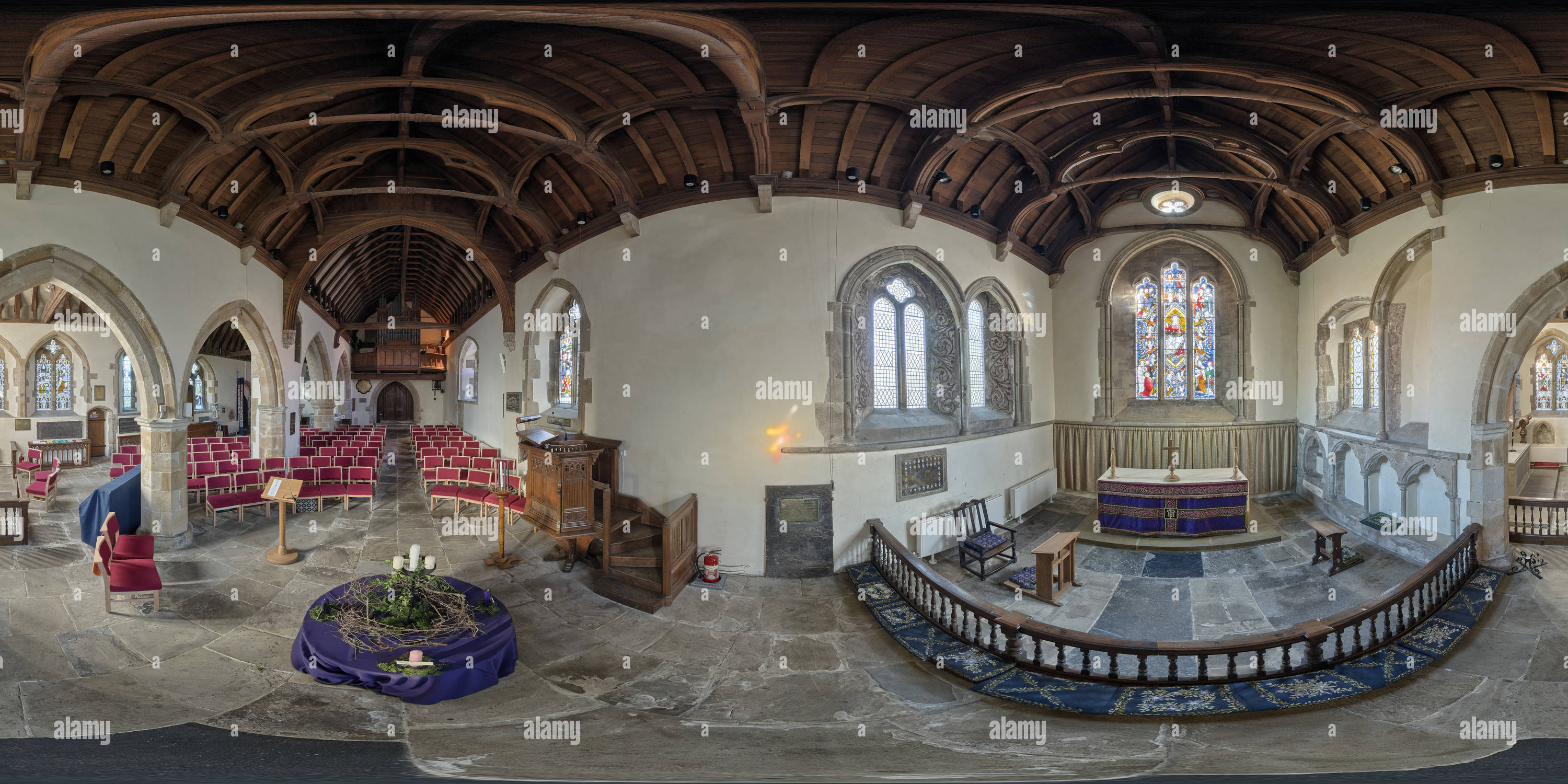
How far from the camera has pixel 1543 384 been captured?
56.5 feet

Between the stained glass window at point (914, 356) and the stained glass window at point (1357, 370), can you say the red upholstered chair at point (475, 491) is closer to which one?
the stained glass window at point (914, 356)

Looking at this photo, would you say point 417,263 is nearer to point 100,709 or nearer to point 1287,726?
point 100,709

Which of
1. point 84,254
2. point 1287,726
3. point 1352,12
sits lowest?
point 1287,726

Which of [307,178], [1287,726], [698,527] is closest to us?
[1287,726]

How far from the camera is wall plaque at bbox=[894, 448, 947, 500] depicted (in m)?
8.66

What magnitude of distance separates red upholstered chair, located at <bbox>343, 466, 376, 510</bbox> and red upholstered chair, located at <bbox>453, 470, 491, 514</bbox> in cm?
135

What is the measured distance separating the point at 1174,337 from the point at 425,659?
1290 cm

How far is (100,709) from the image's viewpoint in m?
4.60

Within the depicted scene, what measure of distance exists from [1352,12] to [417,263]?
73.8ft

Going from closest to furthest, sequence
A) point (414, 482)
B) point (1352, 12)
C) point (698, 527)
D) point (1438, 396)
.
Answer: point (1352, 12), point (698, 527), point (1438, 396), point (414, 482)

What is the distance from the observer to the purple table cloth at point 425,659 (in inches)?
189

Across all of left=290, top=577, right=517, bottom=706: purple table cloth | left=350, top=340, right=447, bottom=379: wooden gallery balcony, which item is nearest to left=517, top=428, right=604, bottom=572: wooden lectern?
left=290, top=577, right=517, bottom=706: purple table cloth

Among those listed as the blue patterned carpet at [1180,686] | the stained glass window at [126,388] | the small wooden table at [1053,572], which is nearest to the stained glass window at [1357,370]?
the blue patterned carpet at [1180,686]

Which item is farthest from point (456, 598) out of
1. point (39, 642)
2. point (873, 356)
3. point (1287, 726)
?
point (1287, 726)
